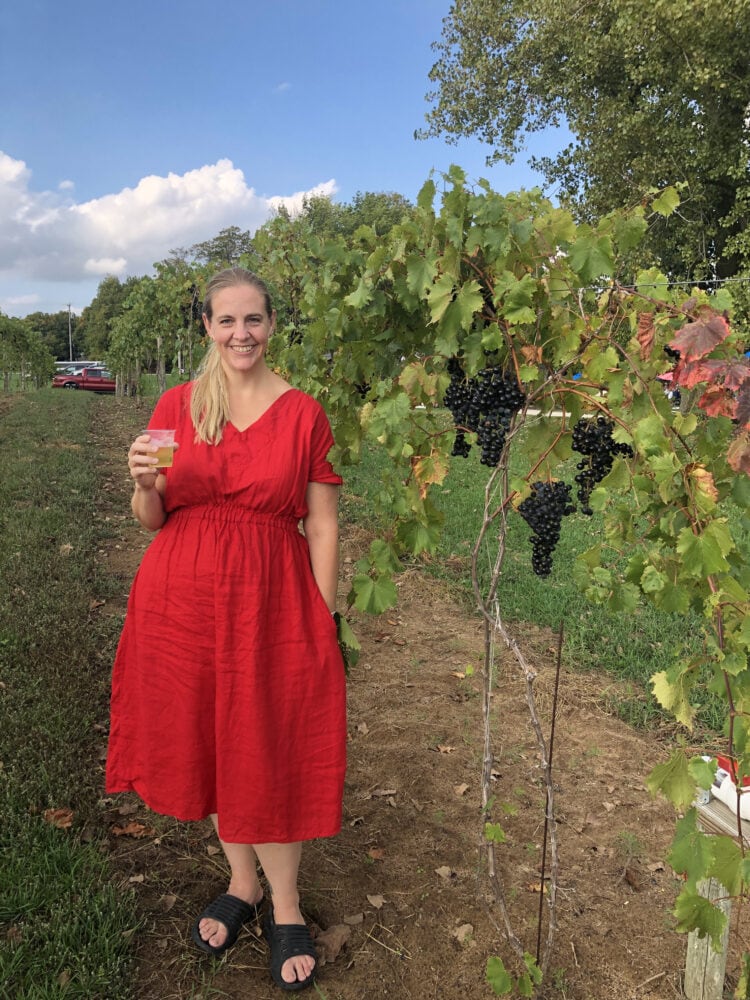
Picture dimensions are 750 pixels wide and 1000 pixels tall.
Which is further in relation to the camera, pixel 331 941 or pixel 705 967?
pixel 331 941

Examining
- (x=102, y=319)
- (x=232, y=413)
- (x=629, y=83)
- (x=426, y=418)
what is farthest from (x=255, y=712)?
(x=102, y=319)

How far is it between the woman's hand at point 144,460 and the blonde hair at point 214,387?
0.15 meters

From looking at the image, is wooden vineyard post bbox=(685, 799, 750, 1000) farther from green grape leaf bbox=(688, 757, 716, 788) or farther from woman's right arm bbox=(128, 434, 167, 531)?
woman's right arm bbox=(128, 434, 167, 531)

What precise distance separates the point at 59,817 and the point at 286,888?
1170mm

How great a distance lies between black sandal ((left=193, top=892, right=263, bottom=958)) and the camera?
2.36 m

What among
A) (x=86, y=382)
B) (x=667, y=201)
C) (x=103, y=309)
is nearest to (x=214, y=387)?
(x=667, y=201)

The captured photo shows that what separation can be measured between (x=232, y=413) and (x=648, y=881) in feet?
7.75

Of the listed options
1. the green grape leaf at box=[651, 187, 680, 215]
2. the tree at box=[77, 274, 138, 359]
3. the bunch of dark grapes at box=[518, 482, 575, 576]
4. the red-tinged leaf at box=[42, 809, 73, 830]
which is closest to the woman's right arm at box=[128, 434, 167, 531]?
the bunch of dark grapes at box=[518, 482, 575, 576]

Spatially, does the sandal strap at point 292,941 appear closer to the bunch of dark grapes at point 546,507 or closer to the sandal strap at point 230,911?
the sandal strap at point 230,911

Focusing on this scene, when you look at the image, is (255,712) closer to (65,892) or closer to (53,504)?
(65,892)

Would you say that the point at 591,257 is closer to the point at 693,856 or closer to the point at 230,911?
the point at 693,856

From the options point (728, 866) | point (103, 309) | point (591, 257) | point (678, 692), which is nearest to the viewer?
point (728, 866)

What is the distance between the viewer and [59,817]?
2.93m

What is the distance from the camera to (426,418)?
2.21 metres
